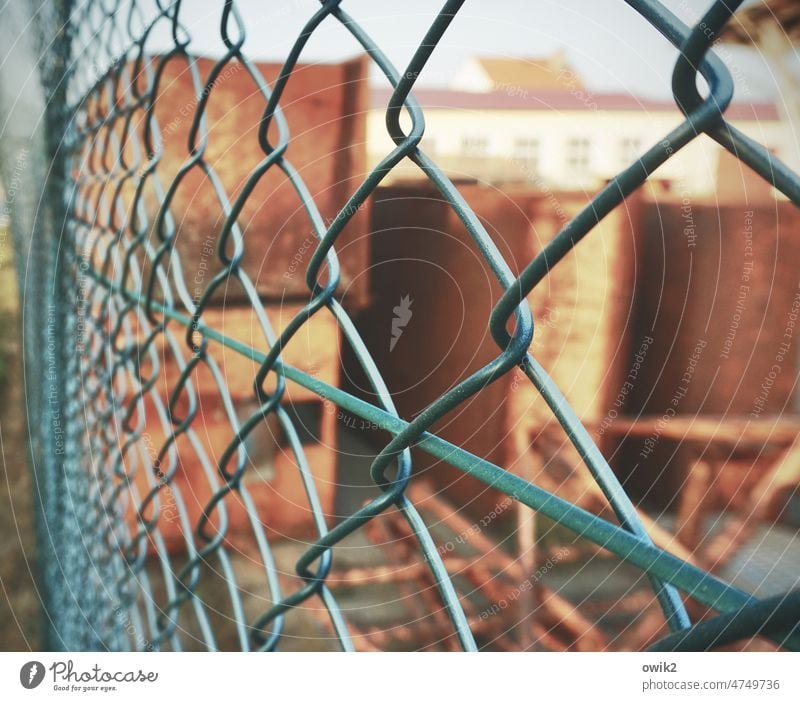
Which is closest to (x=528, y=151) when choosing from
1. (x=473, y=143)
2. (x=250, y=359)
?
(x=473, y=143)

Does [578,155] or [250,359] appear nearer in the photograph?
[250,359]

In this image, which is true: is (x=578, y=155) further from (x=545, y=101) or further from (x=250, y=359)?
(x=250, y=359)

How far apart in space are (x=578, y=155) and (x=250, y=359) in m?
0.28

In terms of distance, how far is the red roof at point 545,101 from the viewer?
0.28m

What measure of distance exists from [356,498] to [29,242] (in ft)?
2.96

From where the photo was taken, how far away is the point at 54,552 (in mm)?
624

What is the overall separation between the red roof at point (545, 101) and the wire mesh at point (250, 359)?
3.2 inches

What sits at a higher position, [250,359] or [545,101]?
[545,101]

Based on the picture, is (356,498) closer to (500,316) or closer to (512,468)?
(512,468)

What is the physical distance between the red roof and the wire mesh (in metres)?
0.08

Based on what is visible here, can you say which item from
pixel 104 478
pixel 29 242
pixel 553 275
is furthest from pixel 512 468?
pixel 29 242

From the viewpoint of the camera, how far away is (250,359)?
290 mm

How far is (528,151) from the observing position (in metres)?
0.43

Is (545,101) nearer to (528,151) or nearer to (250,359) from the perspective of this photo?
(528,151)
